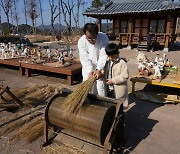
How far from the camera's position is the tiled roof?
41.6ft

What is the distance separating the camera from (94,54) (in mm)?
3123

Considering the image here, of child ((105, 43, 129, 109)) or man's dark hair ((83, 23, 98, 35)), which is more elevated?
man's dark hair ((83, 23, 98, 35))

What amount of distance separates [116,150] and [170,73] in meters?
2.97

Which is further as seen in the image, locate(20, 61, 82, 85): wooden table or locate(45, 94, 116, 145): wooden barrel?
locate(20, 61, 82, 85): wooden table

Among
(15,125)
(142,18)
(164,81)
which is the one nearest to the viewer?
(15,125)

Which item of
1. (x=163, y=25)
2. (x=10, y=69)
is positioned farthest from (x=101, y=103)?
(x=163, y=25)

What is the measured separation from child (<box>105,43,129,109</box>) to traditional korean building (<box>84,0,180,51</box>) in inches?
426

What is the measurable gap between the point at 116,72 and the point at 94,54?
456 millimetres

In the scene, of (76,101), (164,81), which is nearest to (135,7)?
(164,81)

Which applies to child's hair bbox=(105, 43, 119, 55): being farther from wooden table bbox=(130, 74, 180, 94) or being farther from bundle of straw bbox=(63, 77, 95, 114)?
wooden table bbox=(130, 74, 180, 94)

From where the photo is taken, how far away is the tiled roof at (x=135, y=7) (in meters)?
12.7

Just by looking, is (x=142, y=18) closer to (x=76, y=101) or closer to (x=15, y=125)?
(x=15, y=125)

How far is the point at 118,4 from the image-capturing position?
53.8 feet

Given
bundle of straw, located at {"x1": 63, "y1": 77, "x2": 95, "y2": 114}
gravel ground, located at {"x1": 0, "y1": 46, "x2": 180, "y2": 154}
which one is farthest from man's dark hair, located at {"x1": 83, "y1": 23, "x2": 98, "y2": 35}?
gravel ground, located at {"x1": 0, "y1": 46, "x2": 180, "y2": 154}
